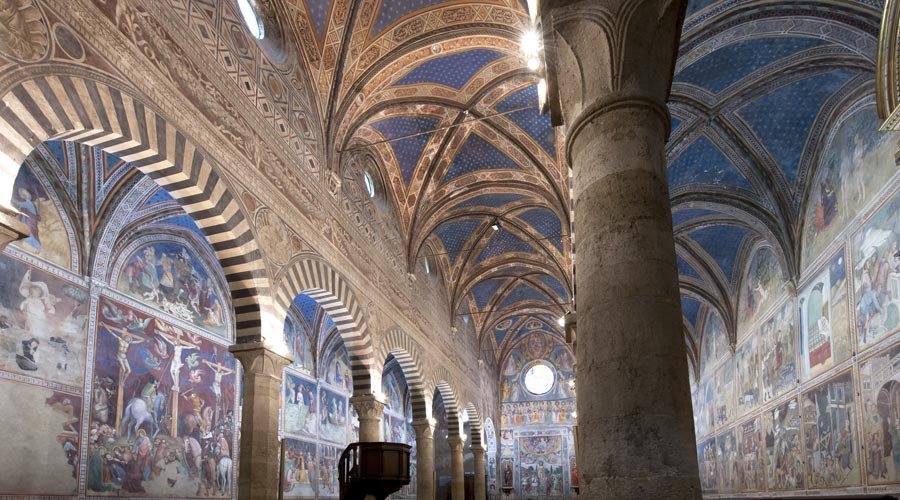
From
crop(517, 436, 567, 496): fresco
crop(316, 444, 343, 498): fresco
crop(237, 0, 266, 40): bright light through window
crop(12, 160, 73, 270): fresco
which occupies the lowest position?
crop(517, 436, 567, 496): fresco

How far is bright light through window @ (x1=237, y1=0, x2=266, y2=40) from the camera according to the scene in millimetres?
10266

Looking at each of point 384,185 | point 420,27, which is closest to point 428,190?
point 384,185

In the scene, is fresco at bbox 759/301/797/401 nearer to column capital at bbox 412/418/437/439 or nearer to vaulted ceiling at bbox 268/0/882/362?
vaulted ceiling at bbox 268/0/882/362

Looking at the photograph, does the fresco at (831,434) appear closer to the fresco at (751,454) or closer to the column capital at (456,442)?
the fresco at (751,454)

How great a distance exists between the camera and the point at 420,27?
13062 mm

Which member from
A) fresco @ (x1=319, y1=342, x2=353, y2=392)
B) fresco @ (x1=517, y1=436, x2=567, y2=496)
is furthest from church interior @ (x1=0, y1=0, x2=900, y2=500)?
fresco @ (x1=517, y1=436, x2=567, y2=496)

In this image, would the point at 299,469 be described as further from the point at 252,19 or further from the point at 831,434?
the point at 831,434

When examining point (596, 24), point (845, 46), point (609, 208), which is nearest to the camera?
point (609, 208)

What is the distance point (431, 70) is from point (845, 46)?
7697 millimetres

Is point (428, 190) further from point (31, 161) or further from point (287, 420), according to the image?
point (31, 161)

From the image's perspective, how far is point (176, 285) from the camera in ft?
45.4

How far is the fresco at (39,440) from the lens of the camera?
30.6ft

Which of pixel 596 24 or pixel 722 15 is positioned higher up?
pixel 722 15

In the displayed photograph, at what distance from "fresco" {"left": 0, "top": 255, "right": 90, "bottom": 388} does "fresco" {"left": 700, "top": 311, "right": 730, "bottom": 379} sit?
55.4ft
